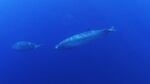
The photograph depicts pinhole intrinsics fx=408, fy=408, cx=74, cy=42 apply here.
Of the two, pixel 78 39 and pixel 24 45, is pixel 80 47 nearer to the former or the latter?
pixel 24 45

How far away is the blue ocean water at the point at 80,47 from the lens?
5324mm

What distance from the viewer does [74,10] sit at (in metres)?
5.29

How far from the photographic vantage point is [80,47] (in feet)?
17.5

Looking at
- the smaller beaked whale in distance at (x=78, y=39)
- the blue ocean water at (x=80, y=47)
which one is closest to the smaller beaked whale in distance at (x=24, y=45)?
the blue ocean water at (x=80, y=47)

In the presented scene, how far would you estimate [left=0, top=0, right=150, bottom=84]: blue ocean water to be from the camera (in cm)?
532

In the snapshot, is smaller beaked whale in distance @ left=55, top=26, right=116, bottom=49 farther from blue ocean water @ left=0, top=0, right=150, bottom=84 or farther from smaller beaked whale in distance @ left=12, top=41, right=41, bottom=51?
blue ocean water @ left=0, top=0, right=150, bottom=84

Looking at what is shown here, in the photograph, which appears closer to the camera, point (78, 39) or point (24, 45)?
point (78, 39)

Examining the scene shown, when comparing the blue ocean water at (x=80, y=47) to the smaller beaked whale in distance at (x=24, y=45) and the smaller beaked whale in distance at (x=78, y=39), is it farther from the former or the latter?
the smaller beaked whale in distance at (x=78, y=39)

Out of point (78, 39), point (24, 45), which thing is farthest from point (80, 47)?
point (78, 39)

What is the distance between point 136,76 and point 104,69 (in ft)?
1.51

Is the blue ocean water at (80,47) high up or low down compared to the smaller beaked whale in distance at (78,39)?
up

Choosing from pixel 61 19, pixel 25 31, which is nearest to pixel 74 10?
pixel 61 19

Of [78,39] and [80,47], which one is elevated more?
[80,47]

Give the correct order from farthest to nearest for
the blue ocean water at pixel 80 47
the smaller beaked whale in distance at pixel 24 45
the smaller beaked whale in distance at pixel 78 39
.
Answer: the blue ocean water at pixel 80 47, the smaller beaked whale in distance at pixel 24 45, the smaller beaked whale in distance at pixel 78 39
